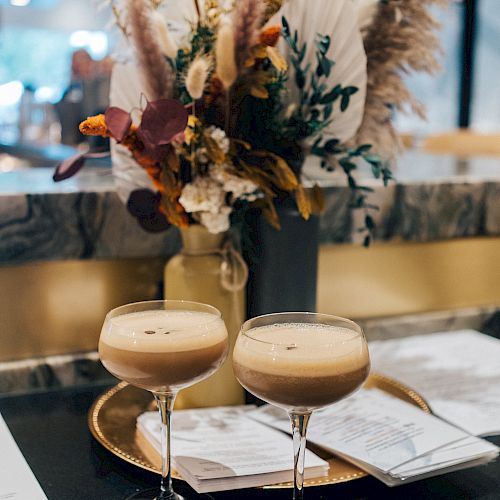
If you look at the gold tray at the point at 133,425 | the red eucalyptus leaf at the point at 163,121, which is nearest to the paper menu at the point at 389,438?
the gold tray at the point at 133,425

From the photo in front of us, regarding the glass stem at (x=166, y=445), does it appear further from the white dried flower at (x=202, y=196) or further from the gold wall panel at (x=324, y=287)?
the gold wall panel at (x=324, y=287)

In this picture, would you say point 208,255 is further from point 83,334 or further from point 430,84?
point 430,84

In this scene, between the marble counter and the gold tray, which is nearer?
the gold tray

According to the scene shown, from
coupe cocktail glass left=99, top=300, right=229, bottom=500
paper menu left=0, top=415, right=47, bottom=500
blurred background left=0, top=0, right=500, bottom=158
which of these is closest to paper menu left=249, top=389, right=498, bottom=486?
coupe cocktail glass left=99, top=300, right=229, bottom=500

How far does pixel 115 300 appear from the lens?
149cm

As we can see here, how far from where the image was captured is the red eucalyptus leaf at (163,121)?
1048mm

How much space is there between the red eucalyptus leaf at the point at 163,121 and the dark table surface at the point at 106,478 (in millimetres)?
446

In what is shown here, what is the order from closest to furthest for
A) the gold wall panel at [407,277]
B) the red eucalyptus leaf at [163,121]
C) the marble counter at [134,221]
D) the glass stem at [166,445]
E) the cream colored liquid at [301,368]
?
the cream colored liquid at [301,368], the glass stem at [166,445], the red eucalyptus leaf at [163,121], the marble counter at [134,221], the gold wall panel at [407,277]

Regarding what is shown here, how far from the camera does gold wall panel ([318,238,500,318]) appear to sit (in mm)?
1695

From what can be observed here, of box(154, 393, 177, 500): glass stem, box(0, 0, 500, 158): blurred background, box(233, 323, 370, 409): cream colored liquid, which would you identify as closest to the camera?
box(233, 323, 370, 409): cream colored liquid

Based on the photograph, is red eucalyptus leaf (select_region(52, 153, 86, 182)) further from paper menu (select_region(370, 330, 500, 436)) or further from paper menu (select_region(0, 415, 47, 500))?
paper menu (select_region(370, 330, 500, 436))

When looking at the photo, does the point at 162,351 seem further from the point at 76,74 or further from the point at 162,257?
the point at 76,74

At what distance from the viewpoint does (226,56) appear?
106 cm

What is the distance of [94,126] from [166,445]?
0.44 metres
